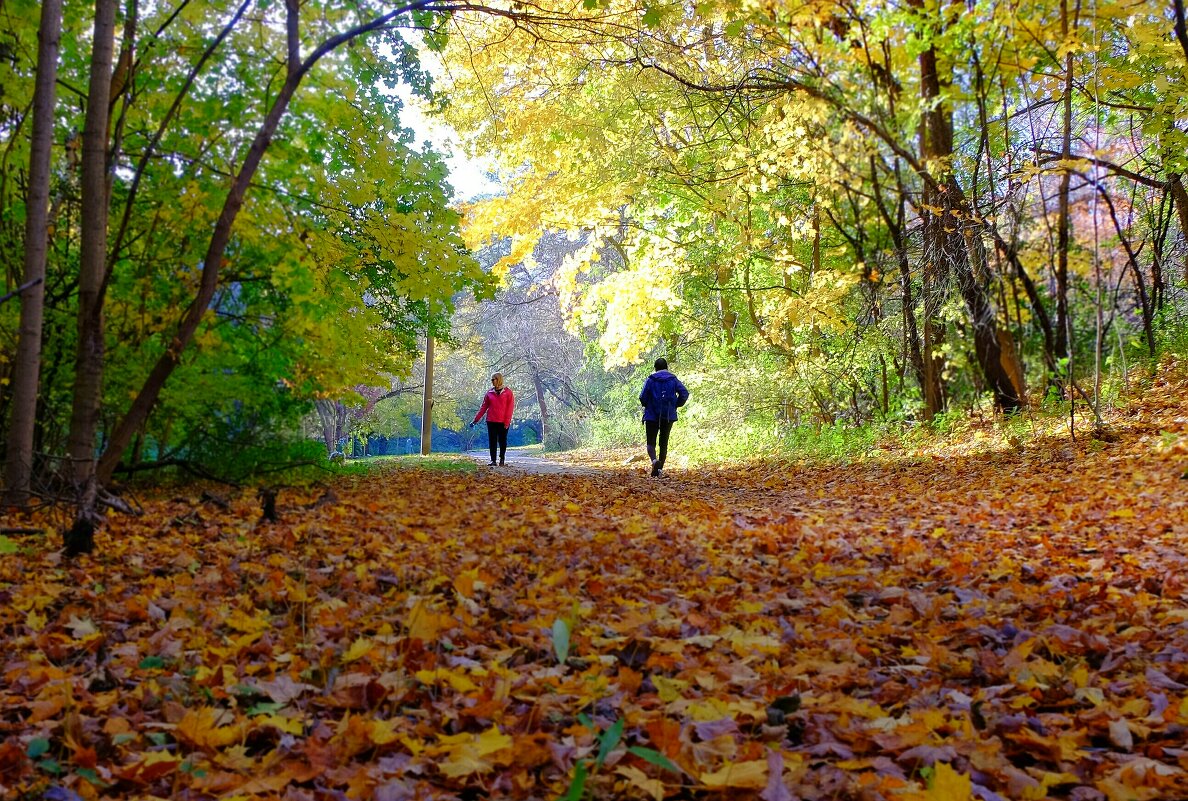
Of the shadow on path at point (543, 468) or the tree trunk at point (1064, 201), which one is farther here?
the shadow on path at point (543, 468)

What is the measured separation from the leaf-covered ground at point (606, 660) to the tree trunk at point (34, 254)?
915 millimetres

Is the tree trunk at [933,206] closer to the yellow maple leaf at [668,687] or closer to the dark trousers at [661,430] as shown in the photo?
the dark trousers at [661,430]

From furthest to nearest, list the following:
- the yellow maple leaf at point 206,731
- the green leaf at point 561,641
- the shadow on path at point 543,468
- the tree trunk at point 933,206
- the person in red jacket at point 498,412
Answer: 1. the person in red jacket at point 498,412
2. the shadow on path at point 543,468
3. the tree trunk at point 933,206
4. the yellow maple leaf at point 206,731
5. the green leaf at point 561,641

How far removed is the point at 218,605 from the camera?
12.5 feet

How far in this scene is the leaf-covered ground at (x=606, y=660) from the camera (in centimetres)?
216

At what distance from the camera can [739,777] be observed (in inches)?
79.7

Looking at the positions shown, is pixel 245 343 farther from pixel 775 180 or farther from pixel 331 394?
pixel 775 180

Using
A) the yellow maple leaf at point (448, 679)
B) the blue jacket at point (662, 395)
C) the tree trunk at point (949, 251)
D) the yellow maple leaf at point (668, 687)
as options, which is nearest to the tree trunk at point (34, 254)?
the yellow maple leaf at point (448, 679)

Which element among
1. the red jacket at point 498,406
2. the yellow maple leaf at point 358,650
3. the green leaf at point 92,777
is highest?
the red jacket at point 498,406

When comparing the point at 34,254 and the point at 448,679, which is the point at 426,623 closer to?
the point at 448,679

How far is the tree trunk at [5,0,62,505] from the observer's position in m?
5.64

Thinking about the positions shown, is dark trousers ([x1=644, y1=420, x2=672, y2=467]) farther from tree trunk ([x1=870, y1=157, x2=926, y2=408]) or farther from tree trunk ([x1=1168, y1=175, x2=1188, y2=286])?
tree trunk ([x1=1168, y1=175, x2=1188, y2=286])

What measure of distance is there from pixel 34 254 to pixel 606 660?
5.21 m

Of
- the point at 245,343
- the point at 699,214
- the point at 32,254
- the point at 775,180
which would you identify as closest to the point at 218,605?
the point at 32,254
